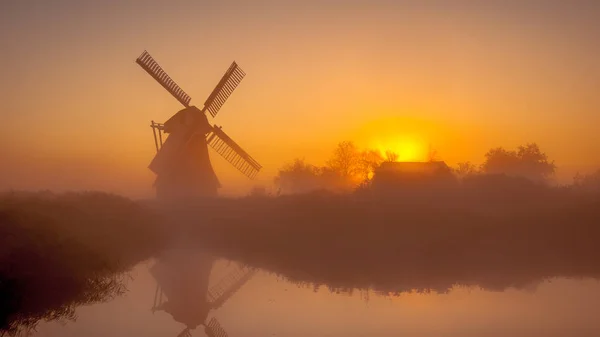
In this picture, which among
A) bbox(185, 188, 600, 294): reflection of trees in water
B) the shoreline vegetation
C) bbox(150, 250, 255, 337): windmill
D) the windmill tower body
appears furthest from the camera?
the windmill tower body

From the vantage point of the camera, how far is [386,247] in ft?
99.0

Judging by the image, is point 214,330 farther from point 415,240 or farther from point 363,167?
point 363,167

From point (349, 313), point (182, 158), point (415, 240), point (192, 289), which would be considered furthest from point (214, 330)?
point (182, 158)

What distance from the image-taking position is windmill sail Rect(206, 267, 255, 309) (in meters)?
21.2

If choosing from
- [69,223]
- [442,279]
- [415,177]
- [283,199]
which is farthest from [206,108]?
[442,279]

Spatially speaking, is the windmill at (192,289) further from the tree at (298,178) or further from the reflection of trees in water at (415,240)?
the tree at (298,178)

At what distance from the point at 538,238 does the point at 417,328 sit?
1739cm

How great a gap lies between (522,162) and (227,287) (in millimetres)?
63930

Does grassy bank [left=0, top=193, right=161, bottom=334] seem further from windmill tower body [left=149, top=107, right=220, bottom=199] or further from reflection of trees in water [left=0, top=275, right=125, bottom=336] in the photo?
windmill tower body [left=149, top=107, right=220, bottom=199]

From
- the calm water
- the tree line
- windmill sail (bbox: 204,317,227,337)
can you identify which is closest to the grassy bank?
the calm water

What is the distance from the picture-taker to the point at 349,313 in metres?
18.4

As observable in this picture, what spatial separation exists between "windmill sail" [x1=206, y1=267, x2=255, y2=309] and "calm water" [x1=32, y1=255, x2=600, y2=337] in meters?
0.27

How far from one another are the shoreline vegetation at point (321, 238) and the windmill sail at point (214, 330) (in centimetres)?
399

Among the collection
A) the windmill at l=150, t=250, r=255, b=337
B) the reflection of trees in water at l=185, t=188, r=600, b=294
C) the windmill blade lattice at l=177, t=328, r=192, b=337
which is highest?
the reflection of trees in water at l=185, t=188, r=600, b=294
